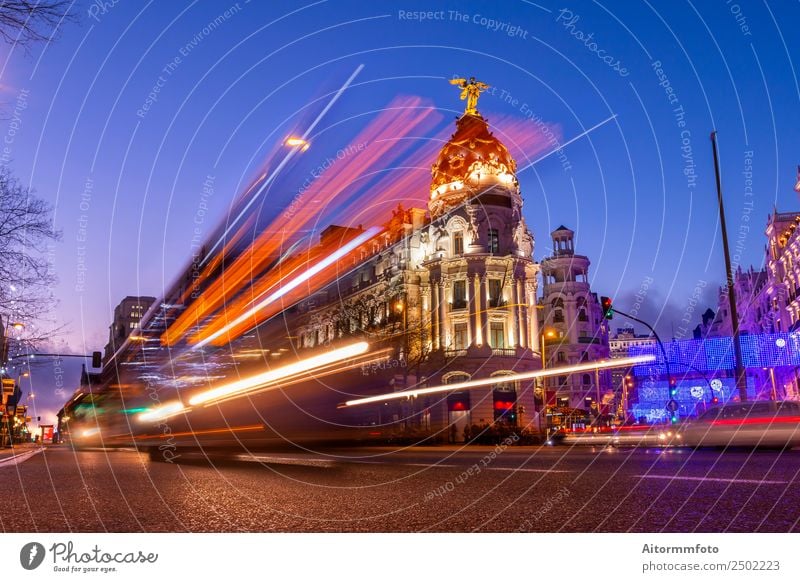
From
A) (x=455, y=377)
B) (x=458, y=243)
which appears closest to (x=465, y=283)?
(x=458, y=243)

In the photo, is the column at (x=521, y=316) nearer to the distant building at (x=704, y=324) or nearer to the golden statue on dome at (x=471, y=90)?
the golden statue on dome at (x=471, y=90)

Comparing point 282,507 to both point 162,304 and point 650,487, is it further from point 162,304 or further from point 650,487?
point 162,304

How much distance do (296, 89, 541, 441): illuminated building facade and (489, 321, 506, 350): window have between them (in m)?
0.09

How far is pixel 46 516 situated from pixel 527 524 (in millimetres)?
3871

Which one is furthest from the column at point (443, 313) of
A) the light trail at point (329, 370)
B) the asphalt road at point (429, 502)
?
the asphalt road at point (429, 502)

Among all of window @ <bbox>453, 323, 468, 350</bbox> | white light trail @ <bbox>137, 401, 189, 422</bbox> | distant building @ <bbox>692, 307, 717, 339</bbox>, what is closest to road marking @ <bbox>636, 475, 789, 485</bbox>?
white light trail @ <bbox>137, 401, 189, 422</bbox>

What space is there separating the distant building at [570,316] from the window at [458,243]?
2098cm

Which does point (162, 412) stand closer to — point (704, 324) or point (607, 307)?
point (607, 307)

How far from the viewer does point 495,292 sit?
61031 millimetres

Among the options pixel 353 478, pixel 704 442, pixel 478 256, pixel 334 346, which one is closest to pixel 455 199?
pixel 478 256

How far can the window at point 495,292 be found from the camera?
6041 centimetres

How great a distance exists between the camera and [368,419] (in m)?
15.3

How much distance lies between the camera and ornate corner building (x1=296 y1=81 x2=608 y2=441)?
57.0 metres

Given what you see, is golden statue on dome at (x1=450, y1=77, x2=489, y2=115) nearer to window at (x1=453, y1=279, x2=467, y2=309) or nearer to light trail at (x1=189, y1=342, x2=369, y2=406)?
window at (x1=453, y1=279, x2=467, y2=309)
